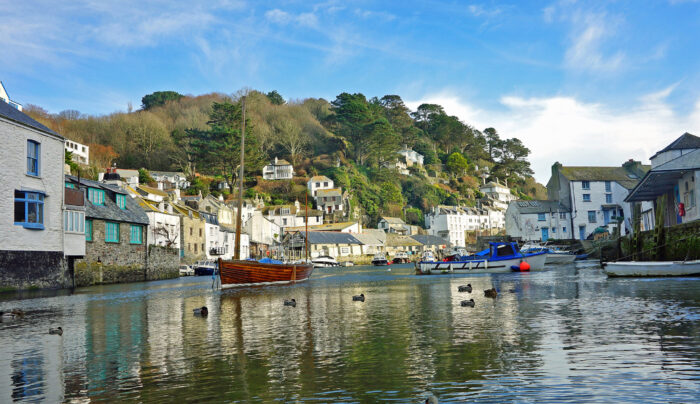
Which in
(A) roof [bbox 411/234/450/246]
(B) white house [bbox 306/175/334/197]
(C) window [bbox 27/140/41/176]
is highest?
(B) white house [bbox 306/175/334/197]

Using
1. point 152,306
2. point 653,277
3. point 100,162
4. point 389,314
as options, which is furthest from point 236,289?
point 100,162

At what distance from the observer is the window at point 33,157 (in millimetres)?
31175

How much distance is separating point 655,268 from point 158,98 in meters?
149

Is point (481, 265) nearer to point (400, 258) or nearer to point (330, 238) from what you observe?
point (330, 238)

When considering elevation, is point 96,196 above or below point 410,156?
below

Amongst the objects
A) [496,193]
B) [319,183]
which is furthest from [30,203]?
[496,193]

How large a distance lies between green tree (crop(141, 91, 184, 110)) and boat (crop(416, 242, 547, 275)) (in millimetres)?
123012

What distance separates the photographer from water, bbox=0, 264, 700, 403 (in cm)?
830

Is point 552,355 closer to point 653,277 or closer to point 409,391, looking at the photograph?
point 409,391

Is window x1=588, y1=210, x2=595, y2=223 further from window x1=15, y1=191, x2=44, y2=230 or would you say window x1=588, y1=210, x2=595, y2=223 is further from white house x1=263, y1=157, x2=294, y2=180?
window x1=15, y1=191, x2=44, y2=230

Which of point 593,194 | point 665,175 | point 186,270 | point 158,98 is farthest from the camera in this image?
point 158,98

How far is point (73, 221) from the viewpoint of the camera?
1355 inches

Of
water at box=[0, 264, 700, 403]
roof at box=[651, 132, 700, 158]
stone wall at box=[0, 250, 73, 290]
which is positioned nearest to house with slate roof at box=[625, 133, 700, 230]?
roof at box=[651, 132, 700, 158]

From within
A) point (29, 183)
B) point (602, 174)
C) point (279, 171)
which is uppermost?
point (279, 171)
